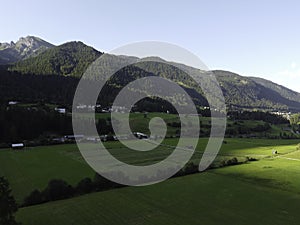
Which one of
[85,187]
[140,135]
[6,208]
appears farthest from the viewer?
[140,135]

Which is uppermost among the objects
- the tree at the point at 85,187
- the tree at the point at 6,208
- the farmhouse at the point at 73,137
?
the farmhouse at the point at 73,137

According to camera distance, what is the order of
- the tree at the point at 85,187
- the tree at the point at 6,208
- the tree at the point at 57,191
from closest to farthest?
the tree at the point at 6,208, the tree at the point at 57,191, the tree at the point at 85,187

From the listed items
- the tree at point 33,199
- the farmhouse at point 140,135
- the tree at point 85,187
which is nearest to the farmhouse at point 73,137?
the farmhouse at point 140,135

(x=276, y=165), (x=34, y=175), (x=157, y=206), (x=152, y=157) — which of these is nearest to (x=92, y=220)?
(x=157, y=206)

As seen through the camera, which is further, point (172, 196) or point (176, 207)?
point (172, 196)

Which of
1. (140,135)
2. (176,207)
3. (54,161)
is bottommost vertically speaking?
(176,207)

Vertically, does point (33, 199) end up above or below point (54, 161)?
below

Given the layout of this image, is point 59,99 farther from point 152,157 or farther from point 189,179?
point 189,179

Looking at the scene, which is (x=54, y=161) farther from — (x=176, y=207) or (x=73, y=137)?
(x=176, y=207)

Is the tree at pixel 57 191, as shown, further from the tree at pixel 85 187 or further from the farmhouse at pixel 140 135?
the farmhouse at pixel 140 135

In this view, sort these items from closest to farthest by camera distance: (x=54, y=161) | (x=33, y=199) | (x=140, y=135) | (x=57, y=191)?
(x=33, y=199) < (x=57, y=191) < (x=54, y=161) < (x=140, y=135)

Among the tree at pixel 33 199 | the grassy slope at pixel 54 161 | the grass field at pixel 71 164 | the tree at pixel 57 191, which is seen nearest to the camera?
the tree at pixel 33 199

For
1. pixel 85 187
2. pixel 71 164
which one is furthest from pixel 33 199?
pixel 71 164
